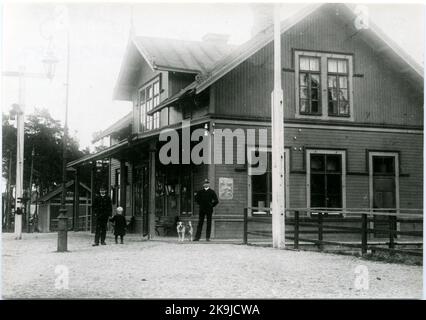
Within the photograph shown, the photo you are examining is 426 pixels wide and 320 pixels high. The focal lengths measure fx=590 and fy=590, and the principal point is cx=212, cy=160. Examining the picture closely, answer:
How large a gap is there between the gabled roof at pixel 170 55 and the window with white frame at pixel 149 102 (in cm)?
98

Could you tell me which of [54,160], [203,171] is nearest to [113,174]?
[54,160]

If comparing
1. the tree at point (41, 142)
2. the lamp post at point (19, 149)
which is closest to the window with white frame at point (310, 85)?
the lamp post at point (19, 149)

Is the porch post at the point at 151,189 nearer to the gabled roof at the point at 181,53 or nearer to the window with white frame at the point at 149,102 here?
the gabled roof at the point at 181,53

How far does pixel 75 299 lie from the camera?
6691 mm

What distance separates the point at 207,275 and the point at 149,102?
49.1 ft

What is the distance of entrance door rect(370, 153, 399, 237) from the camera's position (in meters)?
18.9

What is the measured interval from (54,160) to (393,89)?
67.8ft

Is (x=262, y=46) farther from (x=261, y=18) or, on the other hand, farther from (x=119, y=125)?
(x=119, y=125)

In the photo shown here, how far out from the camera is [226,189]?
1720 centimetres

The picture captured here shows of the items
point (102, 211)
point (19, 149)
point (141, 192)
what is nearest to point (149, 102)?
point (141, 192)

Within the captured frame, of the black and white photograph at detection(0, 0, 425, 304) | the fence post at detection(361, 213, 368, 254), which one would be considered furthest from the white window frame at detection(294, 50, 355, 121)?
the fence post at detection(361, 213, 368, 254)

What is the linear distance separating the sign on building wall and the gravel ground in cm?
458

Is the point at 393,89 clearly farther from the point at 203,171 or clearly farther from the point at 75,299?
the point at 75,299

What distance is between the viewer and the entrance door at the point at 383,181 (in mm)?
18875
